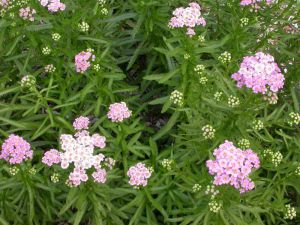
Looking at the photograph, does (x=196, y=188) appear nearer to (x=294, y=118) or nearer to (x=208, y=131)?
(x=208, y=131)

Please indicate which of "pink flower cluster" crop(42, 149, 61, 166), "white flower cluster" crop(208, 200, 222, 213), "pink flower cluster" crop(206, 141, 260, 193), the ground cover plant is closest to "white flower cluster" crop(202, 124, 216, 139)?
the ground cover plant

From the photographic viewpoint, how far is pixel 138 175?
4.54 m

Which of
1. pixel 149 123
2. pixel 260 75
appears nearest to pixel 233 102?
pixel 260 75

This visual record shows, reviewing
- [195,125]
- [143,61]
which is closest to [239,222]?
[195,125]

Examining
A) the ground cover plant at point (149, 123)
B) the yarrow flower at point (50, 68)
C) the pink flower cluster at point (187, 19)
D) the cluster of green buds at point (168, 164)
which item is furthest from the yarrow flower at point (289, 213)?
the yarrow flower at point (50, 68)

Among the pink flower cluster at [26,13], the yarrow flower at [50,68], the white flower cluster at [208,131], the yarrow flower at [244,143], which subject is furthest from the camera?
the yarrow flower at [50,68]

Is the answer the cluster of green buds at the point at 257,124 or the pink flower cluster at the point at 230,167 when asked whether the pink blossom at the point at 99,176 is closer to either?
the pink flower cluster at the point at 230,167

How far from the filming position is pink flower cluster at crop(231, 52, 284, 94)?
4.07 meters

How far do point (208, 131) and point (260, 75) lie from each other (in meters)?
0.77

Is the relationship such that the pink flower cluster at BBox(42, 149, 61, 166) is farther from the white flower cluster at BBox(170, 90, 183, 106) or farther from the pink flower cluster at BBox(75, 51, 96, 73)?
the white flower cluster at BBox(170, 90, 183, 106)

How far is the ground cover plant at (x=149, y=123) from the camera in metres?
4.35

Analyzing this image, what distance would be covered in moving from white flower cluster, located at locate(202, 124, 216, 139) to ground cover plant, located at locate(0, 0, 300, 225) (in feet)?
0.04

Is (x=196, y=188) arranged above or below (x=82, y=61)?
below

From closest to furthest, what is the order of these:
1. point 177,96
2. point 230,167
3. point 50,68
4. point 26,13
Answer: point 230,167
point 177,96
point 26,13
point 50,68
